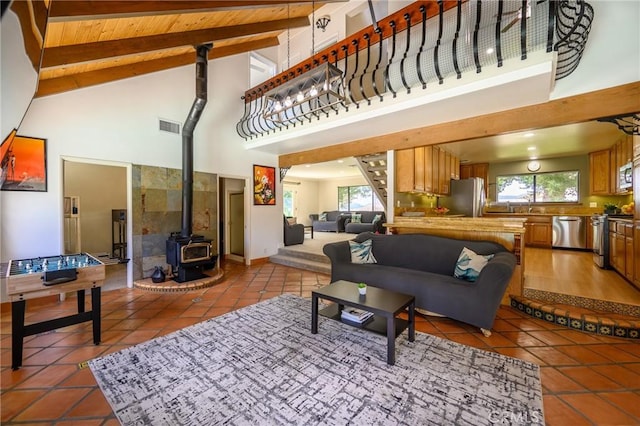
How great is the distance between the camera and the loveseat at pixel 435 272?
2.54 meters

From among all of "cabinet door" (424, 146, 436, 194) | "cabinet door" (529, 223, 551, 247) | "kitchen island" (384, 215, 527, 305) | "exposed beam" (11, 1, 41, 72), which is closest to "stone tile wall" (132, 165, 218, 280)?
"exposed beam" (11, 1, 41, 72)

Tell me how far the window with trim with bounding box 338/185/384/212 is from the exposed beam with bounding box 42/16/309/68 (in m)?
8.11

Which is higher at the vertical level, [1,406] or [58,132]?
[58,132]

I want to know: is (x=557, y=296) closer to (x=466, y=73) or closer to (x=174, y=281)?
(x=466, y=73)

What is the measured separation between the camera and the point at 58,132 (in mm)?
3477

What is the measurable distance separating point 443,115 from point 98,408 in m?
4.39

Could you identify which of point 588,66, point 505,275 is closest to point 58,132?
point 505,275

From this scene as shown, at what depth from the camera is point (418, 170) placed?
15.5 feet

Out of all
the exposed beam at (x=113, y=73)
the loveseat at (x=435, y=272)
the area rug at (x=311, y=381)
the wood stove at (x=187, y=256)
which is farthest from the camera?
the wood stove at (x=187, y=256)

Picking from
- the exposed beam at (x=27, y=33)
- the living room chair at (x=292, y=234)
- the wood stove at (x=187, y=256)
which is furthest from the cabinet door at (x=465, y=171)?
the exposed beam at (x=27, y=33)

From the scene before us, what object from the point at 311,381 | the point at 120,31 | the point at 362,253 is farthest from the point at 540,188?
the point at 120,31

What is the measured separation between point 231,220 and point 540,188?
8110 mm

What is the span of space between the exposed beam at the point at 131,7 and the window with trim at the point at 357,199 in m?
9.22

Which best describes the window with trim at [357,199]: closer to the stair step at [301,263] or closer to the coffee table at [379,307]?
the stair step at [301,263]
